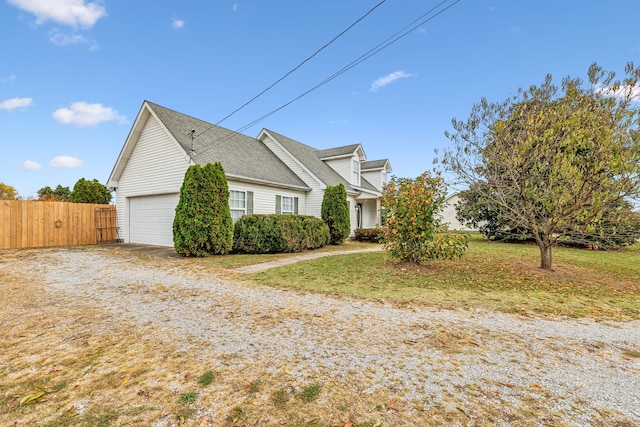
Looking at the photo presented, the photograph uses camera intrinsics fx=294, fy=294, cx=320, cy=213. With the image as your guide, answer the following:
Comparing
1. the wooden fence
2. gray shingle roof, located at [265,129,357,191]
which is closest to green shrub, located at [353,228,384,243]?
gray shingle roof, located at [265,129,357,191]

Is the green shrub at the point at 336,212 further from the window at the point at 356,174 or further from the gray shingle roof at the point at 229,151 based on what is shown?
the window at the point at 356,174

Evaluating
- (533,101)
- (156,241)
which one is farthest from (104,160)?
(533,101)

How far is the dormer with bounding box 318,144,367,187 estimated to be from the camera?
2072 cm

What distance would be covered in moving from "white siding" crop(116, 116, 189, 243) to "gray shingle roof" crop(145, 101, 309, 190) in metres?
0.55

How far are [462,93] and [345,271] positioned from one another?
10.2 meters

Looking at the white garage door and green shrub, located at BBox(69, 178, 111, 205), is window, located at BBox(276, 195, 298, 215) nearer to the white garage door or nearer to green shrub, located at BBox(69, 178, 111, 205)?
the white garage door

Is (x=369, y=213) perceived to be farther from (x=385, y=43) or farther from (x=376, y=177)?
(x=385, y=43)

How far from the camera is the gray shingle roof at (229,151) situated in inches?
520

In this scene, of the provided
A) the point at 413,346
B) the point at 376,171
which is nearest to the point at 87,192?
the point at 376,171

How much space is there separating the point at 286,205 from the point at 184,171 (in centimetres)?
561

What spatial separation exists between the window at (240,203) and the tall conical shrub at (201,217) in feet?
7.29

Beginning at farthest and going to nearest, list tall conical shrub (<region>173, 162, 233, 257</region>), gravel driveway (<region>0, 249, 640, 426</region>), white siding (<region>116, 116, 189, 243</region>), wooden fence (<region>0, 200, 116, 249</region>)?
1. white siding (<region>116, 116, 189, 243</region>)
2. wooden fence (<region>0, 200, 116, 249</region>)
3. tall conical shrub (<region>173, 162, 233, 257</region>)
4. gravel driveway (<region>0, 249, 640, 426</region>)

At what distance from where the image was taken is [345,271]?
7.92 m

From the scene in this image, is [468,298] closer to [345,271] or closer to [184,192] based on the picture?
[345,271]
